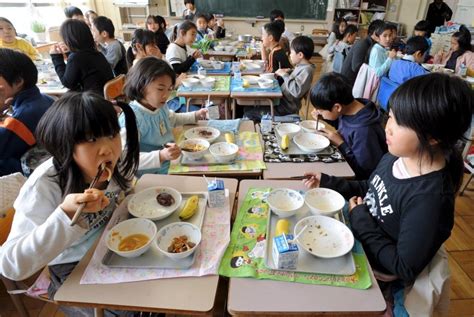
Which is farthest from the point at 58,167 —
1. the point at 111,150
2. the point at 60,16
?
the point at 60,16

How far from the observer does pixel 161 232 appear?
1008mm

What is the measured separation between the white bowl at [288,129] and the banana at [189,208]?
0.82 metres

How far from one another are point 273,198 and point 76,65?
2.33m

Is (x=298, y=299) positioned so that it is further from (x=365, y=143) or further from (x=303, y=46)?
(x=303, y=46)

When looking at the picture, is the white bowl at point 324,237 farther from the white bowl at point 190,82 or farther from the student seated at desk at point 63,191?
the white bowl at point 190,82

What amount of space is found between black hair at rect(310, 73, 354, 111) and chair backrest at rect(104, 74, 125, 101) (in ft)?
4.83

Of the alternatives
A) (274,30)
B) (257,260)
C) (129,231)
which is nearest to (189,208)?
(129,231)

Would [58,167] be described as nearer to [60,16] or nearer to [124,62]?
[124,62]

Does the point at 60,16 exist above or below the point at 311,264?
above

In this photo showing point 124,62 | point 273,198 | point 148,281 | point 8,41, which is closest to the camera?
point 148,281

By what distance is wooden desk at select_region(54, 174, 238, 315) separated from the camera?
2.67 ft

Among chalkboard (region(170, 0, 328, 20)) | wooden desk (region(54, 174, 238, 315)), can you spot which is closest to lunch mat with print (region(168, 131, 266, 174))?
wooden desk (region(54, 174, 238, 315))

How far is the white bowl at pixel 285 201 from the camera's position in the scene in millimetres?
1123

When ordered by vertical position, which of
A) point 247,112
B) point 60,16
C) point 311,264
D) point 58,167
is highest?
point 60,16
